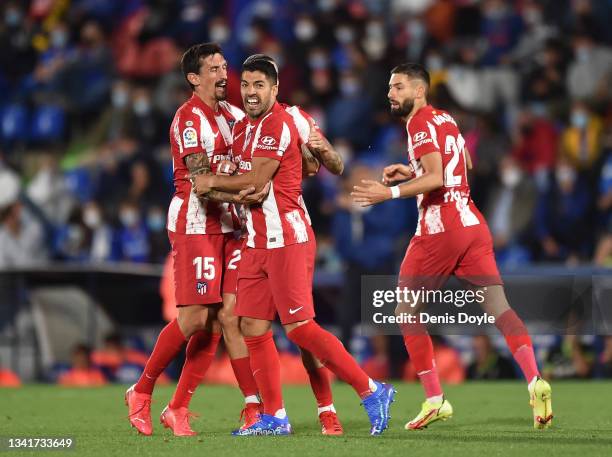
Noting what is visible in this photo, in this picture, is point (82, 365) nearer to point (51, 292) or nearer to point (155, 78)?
point (51, 292)

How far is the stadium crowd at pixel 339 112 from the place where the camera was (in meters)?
14.8

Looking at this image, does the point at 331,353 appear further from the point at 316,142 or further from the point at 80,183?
the point at 80,183

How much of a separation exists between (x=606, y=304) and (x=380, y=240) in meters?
2.84

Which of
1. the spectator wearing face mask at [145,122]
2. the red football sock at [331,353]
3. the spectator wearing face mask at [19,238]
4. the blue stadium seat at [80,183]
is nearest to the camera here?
the red football sock at [331,353]

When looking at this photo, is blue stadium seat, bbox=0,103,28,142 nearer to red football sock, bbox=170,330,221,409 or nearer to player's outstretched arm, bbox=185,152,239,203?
red football sock, bbox=170,330,221,409

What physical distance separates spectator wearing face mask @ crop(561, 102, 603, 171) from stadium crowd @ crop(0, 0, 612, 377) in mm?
19

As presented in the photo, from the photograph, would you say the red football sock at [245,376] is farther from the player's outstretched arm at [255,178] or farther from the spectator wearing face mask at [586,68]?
the spectator wearing face mask at [586,68]

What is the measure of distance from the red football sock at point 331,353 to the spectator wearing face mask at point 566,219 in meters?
7.61

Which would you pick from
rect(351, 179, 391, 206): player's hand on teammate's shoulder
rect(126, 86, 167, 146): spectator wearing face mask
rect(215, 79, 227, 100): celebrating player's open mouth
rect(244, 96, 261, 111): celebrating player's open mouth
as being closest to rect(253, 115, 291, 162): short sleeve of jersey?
rect(244, 96, 261, 111): celebrating player's open mouth

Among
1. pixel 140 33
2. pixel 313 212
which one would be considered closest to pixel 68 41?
pixel 140 33

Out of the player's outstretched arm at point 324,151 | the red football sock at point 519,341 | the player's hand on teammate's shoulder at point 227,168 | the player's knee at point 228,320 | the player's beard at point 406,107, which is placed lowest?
the red football sock at point 519,341

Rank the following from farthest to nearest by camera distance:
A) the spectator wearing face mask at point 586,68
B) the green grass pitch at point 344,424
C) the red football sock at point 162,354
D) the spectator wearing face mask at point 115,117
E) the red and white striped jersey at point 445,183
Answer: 1. the spectator wearing face mask at point 115,117
2. the spectator wearing face mask at point 586,68
3. the red and white striped jersey at point 445,183
4. the red football sock at point 162,354
5. the green grass pitch at point 344,424

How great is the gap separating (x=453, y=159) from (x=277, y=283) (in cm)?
159

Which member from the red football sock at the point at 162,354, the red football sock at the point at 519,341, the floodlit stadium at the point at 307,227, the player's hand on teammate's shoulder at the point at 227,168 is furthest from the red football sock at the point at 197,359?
the red football sock at the point at 519,341
